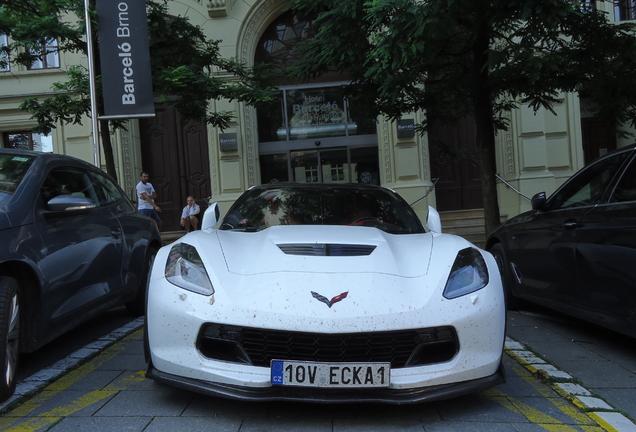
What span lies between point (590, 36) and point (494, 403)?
6.46 meters

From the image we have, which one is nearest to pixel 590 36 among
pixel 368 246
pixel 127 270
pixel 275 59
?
pixel 368 246

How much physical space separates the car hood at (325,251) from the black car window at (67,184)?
133 cm

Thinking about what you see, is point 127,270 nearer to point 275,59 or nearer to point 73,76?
point 73,76

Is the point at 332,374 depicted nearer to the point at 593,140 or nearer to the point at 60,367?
the point at 60,367

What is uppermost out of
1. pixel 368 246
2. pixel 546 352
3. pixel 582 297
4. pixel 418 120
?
pixel 418 120

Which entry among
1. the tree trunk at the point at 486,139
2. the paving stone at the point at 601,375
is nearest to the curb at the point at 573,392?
the paving stone at the point at 601,375

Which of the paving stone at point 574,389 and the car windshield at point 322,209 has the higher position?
the car windshield at point 322,209

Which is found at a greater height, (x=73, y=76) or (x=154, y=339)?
(x=73, y=76)

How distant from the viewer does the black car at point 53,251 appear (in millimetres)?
3270

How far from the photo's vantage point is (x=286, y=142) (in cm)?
1540

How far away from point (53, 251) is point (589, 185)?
4.09 m

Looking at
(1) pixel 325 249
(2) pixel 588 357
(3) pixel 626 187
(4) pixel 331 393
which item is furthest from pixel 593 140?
(4) pixel 331 393

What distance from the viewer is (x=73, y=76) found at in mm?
9383

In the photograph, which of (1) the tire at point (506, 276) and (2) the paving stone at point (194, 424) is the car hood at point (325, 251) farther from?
(1) the tire at point (506, 276)
